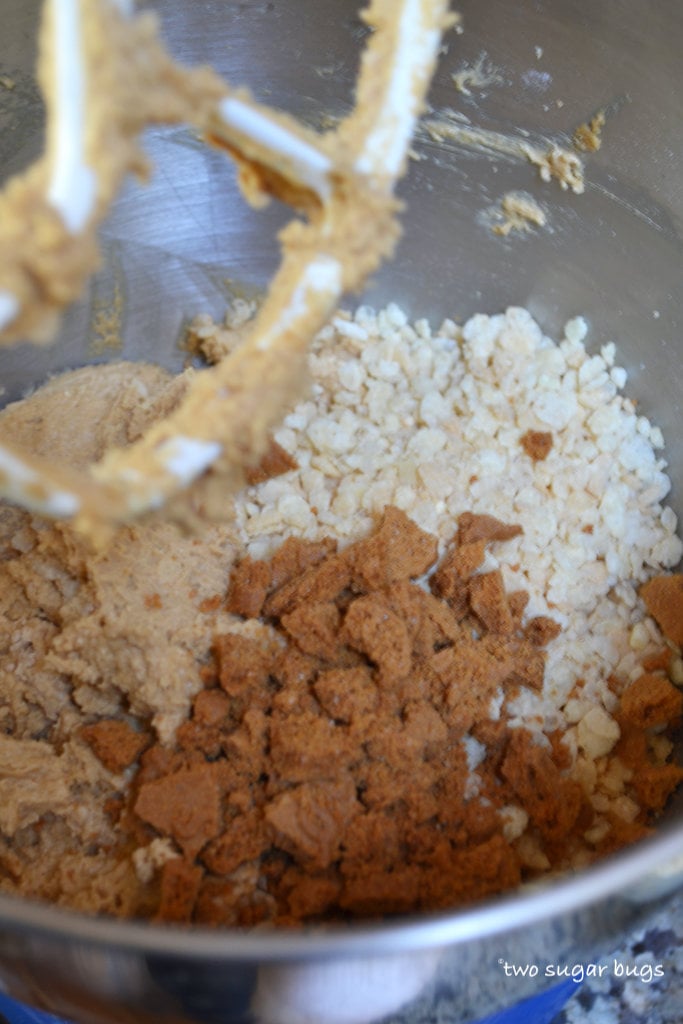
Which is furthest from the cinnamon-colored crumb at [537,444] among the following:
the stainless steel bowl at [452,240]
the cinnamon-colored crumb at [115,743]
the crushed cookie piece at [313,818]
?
the cinnamon-colored crumb at [115,743]

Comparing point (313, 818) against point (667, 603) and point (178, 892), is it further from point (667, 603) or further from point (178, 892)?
point (667, 603)

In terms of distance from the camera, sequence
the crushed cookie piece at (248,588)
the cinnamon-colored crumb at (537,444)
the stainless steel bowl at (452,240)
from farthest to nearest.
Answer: the cinnamon-colored crumb at (537,444)
the crushed cookie piece at (248,588)
the stainless steel bowl at (452,240)

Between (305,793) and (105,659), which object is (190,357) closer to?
(105,659)

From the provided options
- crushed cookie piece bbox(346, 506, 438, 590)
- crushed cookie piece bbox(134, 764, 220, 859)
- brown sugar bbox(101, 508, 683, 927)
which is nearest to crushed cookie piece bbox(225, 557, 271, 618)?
brown sugar bbox(101, 508, 683, 927)

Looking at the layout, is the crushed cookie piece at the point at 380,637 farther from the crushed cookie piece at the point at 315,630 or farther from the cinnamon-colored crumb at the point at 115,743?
the cinnamon-colored crumb at the point at 115,743

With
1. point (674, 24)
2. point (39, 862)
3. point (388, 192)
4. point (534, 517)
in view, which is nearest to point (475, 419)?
point (534, 517)

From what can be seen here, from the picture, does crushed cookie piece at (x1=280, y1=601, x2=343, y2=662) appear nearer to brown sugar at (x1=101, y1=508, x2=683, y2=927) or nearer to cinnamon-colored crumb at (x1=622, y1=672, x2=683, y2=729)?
brown sugar at (x1=101, y1=508, x2=683, y2=927)

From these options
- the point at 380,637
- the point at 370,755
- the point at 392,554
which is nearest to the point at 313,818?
the point at 370,755
